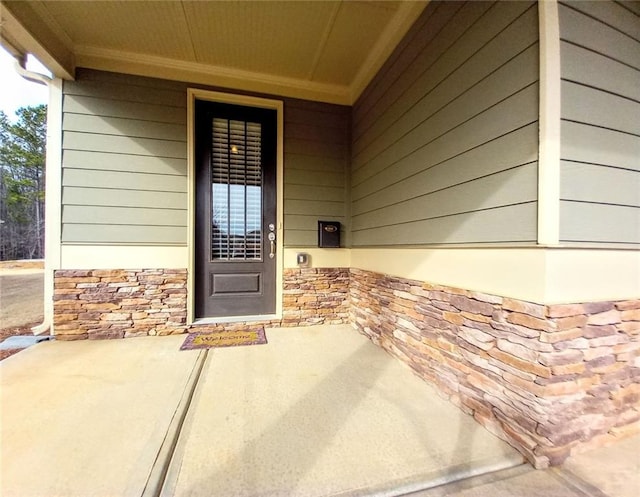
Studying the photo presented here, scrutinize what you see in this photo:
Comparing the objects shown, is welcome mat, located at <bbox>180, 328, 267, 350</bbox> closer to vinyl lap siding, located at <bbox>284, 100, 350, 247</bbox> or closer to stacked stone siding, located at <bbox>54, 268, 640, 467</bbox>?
vinyl lap siding, located at <bbox>284, 100, 350, 247</bbox>

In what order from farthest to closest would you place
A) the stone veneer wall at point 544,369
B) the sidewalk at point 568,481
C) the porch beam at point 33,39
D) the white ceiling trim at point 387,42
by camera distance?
the white ceiling trim at point 387,42 < the porch beam at point 33,39 < the stone veneer wall at point 544,369 < the sidewalk at point 568,481

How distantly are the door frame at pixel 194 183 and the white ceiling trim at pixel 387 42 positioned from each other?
2.96ft

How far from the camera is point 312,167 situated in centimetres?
314

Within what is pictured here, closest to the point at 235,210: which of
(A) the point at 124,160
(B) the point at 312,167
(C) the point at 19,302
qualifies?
(B) the point at 312,167

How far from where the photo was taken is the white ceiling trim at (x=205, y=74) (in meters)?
2.60

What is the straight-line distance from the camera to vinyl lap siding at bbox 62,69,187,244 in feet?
8.45

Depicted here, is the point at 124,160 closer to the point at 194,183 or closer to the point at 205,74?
the point at 194,183

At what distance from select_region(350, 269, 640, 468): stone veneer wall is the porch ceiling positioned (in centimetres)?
223

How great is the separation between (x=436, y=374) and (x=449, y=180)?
4.18 feet

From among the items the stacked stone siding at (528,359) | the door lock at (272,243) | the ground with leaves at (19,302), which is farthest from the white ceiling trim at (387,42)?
the ground with leaves at (19,302)

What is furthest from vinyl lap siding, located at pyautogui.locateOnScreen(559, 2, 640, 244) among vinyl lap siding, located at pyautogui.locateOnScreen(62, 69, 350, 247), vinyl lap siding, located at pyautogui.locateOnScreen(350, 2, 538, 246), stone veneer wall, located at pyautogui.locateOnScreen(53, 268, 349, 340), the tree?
the tree

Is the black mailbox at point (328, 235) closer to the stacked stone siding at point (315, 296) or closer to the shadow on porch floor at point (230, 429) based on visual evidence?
the stacked stone siding at point (315, 296)

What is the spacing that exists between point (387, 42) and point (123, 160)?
273 centimetres

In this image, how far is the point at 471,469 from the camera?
1.14 meters
